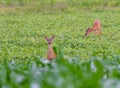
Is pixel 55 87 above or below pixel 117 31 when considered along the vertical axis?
above

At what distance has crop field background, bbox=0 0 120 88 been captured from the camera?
7.42 ft

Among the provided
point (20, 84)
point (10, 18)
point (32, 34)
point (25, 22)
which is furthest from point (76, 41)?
point (20, 84)

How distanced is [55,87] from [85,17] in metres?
17.0

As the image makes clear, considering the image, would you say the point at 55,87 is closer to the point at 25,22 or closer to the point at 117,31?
the point at 117,31

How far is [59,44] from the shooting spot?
8.09 meters

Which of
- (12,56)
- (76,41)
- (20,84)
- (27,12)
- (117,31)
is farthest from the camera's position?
(27,12)

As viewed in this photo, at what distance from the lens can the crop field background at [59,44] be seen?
7.42 feet

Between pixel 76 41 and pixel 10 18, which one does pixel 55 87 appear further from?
pixel 10 18

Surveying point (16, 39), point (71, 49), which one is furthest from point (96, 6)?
point (71, 49)

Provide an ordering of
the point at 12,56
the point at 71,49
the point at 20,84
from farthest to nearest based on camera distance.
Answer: the point at 71,49 < the point at 12,56 < the point at 20,84

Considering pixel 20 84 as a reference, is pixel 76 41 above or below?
below

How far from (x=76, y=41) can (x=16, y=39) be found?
5.85 ft

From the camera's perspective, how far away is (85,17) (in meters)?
19.0

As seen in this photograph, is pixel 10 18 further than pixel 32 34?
Yes
